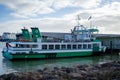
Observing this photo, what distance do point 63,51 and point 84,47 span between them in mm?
4866

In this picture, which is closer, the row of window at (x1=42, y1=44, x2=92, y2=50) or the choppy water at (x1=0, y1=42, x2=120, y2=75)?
the choppy water at (x1=0, y1=42, x2=120, y2=75)

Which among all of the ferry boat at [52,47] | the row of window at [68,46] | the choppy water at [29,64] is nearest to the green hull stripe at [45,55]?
the ferry boat at [52,47]

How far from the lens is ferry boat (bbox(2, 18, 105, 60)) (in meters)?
35.8

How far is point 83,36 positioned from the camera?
1783 inches

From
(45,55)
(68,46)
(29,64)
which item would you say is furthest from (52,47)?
(29,64)

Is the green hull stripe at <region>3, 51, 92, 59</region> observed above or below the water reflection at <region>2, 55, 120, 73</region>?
above

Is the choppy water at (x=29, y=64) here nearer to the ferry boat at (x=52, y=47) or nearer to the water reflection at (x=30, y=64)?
the water reflection at (x=30, y=64)

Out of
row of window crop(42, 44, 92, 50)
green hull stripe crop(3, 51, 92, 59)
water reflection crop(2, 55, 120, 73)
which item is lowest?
water reflection crop(2, 55, 120, 73)

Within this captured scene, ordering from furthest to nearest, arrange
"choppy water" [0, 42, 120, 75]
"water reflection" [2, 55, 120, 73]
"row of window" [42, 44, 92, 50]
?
"row of window" [42, 44, 92, 50] → "water reflection" [2, 55, 120, 73] → "choppy water" [0, 42, 120, 75]

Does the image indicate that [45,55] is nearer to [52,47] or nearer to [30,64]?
[52,47]

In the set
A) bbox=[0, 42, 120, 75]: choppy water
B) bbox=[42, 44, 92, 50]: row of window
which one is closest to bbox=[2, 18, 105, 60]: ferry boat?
bbox=[42, 44, 92, 50]: row of window

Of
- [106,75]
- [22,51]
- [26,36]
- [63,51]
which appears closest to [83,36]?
[63,51]

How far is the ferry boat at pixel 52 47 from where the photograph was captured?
118 feet

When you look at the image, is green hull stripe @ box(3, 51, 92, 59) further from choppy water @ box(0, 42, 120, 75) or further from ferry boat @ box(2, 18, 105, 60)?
choppy water @ box(0, 42, 120, 75)
